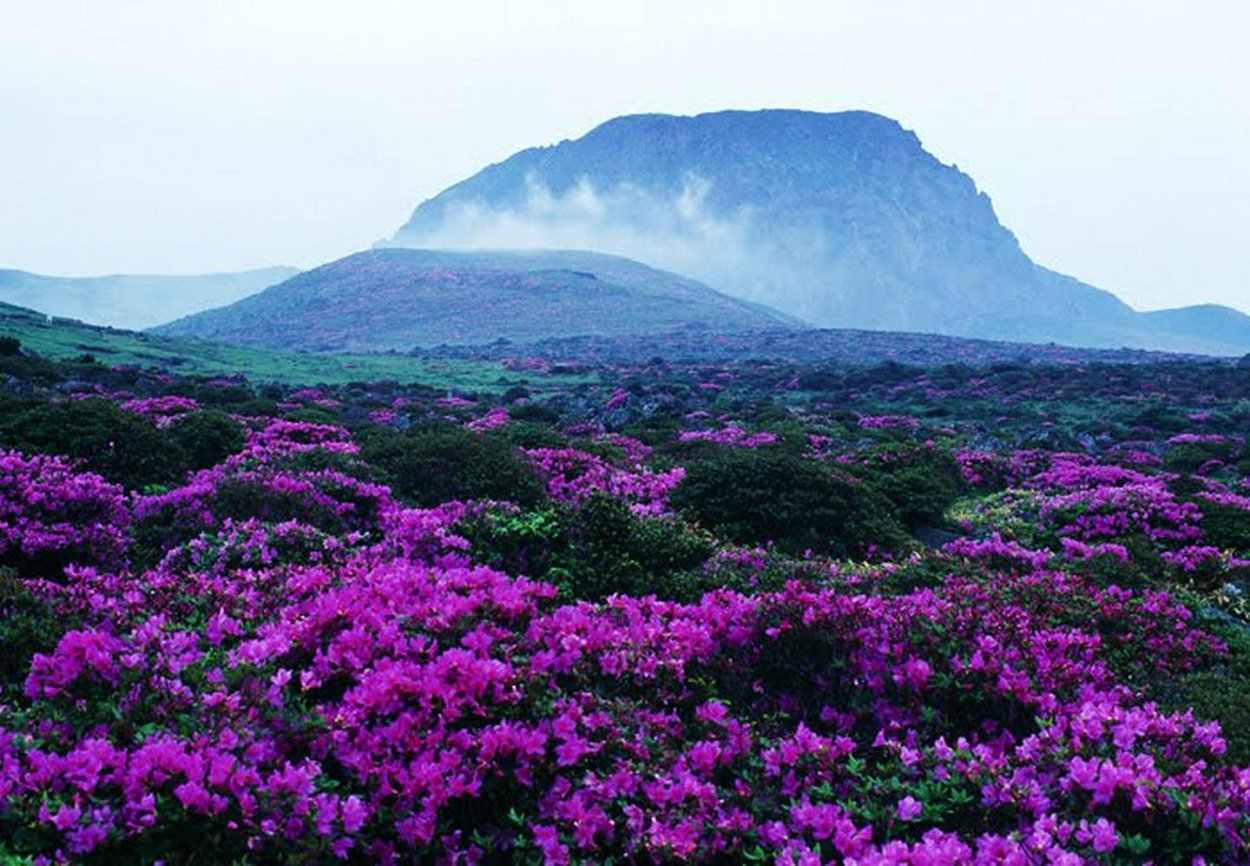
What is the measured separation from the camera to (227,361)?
69.1 metres

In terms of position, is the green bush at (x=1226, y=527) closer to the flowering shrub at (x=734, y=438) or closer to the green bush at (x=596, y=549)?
the green bush at (x=596, y=549)

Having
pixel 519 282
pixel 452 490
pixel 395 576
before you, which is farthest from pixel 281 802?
pixel 519 282

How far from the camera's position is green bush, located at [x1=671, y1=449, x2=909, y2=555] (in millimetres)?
13250

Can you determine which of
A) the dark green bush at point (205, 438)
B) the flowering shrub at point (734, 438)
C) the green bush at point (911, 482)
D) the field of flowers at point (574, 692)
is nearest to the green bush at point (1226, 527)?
the field of flowers at point (574, 692)

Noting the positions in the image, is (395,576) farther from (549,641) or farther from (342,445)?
(342,445)

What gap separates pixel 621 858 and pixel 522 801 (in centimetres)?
65

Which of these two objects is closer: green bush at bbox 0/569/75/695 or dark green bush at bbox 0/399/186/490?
A: green bush at bbox 0/569/75/695

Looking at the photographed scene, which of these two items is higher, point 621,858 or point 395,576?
point 395,576

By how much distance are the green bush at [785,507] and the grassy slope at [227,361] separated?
43601mm

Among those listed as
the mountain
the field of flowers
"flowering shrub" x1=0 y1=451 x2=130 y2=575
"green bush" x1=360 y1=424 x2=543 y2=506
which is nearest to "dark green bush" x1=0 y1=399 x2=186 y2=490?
"green bush" x1=360 y1=424 x2=543 y2=506

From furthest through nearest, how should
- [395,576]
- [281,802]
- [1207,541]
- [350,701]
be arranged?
[1207,541]
[395,576]
[350,701]
[281,802]

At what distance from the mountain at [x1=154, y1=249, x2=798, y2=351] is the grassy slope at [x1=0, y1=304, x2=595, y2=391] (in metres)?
49.7

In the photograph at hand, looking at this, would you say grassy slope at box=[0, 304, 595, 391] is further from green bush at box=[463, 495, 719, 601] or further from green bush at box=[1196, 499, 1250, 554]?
green bush at box=[463, 495, 719, 601]

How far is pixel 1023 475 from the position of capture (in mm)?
23312
